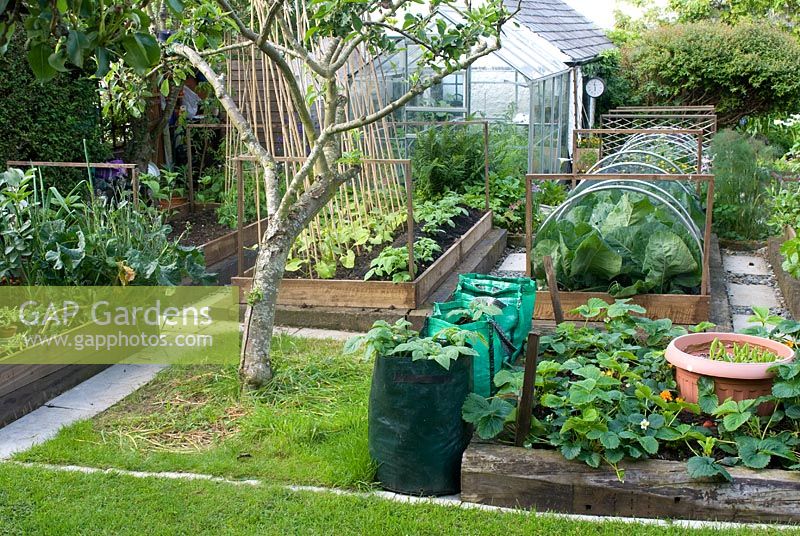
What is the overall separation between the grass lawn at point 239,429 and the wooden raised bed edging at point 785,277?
337cm

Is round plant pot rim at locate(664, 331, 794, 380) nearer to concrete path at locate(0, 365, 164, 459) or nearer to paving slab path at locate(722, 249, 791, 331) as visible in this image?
paving slab path at locate(722, 249, 791, 331)

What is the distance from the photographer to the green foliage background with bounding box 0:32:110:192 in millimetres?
7117

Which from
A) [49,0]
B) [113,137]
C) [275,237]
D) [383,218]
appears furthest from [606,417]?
[113,137]

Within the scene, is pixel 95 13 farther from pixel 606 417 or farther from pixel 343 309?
pixel 343 309

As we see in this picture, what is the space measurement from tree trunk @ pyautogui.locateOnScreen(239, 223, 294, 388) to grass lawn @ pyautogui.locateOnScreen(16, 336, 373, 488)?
12 cm

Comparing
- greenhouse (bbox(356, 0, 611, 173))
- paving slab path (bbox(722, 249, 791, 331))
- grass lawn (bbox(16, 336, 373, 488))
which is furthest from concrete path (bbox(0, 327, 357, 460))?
greenhouse (bbox(356, 0, 611, 173))

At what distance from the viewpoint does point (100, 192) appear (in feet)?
25.7

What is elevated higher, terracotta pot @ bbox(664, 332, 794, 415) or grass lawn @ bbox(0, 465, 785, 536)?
terracotta pot @ bbox(664, 332, 794, 415)

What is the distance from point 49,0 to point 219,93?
308 cm

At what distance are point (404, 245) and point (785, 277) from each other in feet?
10.4

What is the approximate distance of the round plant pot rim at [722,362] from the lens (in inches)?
145

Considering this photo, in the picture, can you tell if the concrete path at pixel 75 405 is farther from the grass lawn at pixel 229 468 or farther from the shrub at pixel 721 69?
the shrub at pixel 721 69

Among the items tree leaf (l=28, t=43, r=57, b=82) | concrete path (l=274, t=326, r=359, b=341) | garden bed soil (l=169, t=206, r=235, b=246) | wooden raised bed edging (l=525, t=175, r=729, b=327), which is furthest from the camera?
garden bed soil (l=169, t=206, r=235, b=246)

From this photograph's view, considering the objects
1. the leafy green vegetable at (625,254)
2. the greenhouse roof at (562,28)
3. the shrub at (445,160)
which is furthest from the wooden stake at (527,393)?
the greenhouse roof at (562,28)
